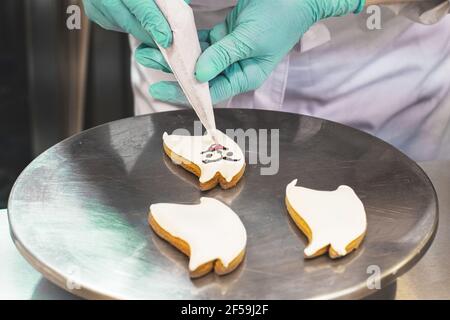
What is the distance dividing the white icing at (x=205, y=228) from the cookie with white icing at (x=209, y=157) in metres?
0.07

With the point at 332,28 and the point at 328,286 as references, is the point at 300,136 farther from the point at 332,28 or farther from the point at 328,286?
the point at 328,286

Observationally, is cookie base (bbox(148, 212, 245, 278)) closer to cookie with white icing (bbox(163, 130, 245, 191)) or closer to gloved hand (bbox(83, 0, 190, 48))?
cookie with white icing (bbox(163, 130, 245, 191))

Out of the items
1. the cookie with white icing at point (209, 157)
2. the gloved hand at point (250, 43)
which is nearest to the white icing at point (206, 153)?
the cookie with white icing at point (209, 157)

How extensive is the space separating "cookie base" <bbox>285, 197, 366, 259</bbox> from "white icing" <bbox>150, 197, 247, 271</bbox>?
3.8 inches

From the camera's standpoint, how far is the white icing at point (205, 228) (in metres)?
0.98

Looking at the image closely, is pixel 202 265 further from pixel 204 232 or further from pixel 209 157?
pixel 209 157

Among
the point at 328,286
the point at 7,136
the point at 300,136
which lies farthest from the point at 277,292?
the point at 7,136

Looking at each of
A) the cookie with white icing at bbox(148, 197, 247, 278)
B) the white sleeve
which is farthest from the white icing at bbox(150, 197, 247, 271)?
the white sleeve

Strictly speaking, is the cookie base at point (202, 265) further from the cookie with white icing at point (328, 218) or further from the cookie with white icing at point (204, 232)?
the cookie with white icing at point (328, 218)

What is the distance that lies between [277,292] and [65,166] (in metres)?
0.52

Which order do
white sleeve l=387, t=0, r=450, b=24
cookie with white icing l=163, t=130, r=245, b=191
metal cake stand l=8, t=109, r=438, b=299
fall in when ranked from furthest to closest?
1. white sleeve l=387, t=0, r=450, b=24
2. cookie with white icing l=163, t=130, r=245, b=191
3. metal cake stand l=8, t=109, r=438, b=299

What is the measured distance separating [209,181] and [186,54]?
0.26m

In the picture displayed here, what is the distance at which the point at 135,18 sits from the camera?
138cm

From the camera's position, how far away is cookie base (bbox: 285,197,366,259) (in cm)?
100
